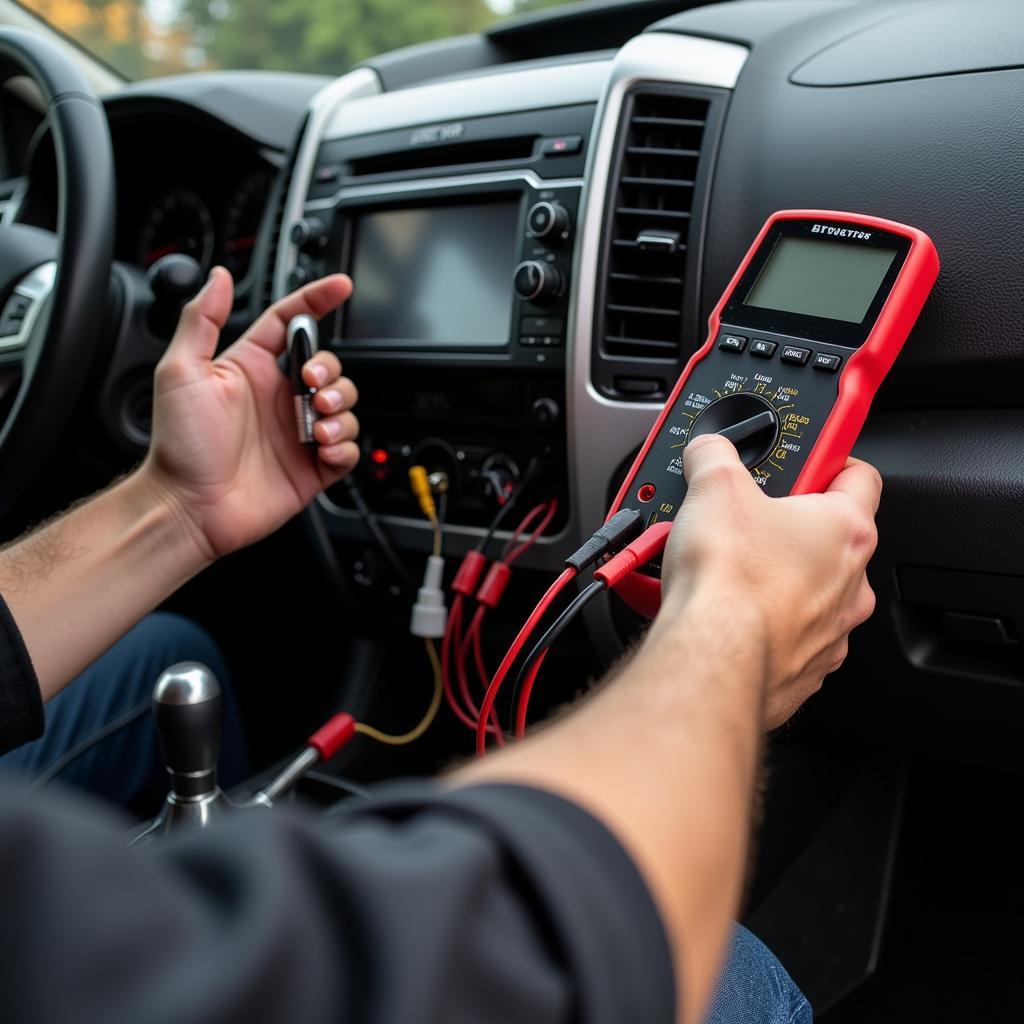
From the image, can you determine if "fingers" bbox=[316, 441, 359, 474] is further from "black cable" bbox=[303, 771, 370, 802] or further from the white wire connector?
"black cable" bbox=[303, 771, 370, 802]

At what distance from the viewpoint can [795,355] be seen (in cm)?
92

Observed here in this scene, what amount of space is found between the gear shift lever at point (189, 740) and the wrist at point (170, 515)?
0.56ft

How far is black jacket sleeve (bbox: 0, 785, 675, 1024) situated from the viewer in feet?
1.05

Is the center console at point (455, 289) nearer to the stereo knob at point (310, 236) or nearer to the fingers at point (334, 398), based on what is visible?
the stereo knob at point (310, 236)

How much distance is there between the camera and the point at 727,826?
1.47ft

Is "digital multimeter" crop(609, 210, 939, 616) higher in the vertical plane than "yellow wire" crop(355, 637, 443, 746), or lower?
higher

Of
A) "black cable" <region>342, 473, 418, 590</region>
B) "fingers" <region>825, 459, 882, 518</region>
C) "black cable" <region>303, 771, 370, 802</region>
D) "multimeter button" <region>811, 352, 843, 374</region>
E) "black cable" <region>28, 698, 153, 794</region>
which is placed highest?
"multimeter button" <region>811, 352, 843, 374</region>

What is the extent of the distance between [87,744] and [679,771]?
977mm

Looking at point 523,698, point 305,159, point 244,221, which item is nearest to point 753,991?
point 523,698

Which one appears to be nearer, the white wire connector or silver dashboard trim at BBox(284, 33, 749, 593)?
silver dashboard trim at BBox(284, 33, 749, 593)

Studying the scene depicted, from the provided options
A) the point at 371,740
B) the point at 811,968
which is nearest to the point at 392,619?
the point at 371,740

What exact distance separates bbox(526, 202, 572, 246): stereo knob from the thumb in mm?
336

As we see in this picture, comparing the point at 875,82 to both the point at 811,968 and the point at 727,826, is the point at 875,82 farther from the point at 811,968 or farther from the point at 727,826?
the point at 811,968

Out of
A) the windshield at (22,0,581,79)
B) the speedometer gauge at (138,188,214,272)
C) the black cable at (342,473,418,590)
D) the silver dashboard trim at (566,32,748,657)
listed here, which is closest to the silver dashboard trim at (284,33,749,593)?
the silver dashboard trim at (566,32,748,657)
